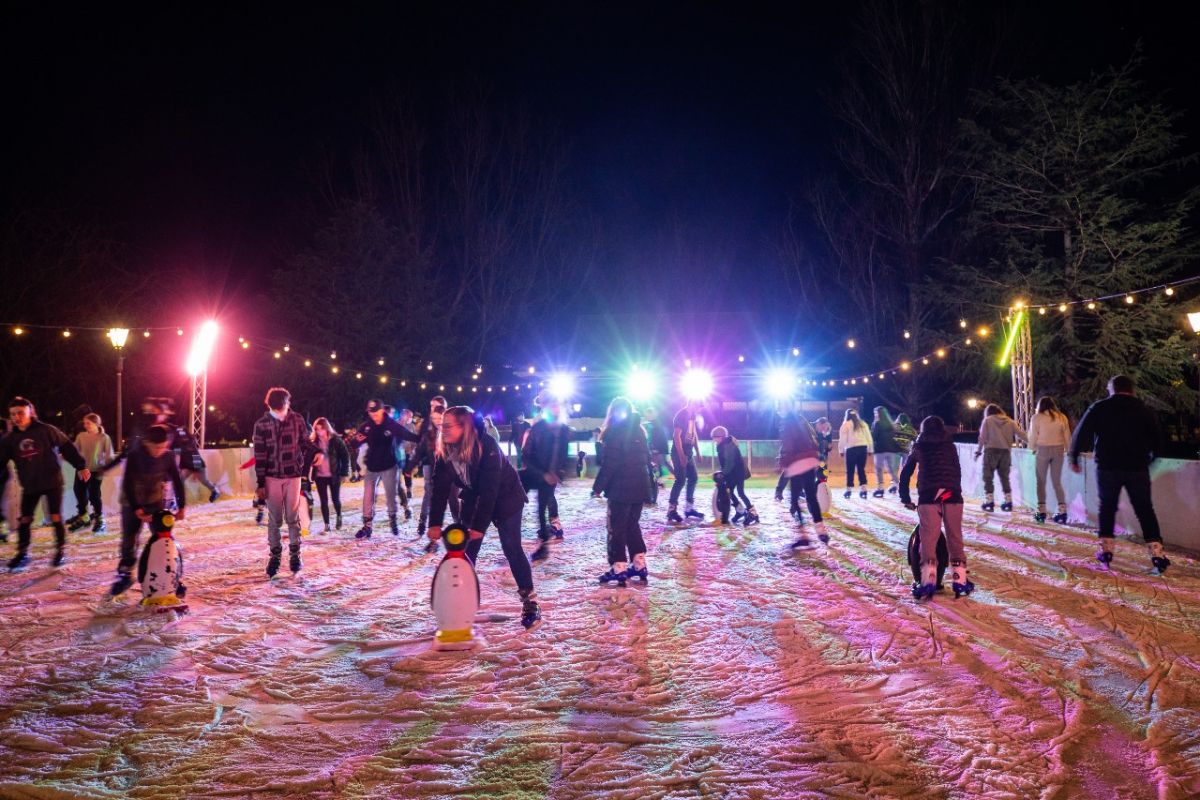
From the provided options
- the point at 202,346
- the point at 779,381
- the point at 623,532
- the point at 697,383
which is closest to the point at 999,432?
the point at 623,532

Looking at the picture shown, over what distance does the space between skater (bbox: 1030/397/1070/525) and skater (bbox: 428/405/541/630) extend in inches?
336

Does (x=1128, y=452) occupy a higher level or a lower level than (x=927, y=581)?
higher

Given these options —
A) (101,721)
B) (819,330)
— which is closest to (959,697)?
(101,721)

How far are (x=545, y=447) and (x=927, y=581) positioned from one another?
4359mm

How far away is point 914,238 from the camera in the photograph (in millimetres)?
29219

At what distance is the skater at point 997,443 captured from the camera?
41.2 ft

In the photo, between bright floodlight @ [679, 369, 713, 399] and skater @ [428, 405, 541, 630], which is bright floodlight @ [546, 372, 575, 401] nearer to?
bright floodlight @ [679, 369, 713, 399]

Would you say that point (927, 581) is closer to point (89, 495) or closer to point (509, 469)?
point (509, 469)

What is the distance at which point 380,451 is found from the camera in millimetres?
10805

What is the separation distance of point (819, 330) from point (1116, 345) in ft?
48.0

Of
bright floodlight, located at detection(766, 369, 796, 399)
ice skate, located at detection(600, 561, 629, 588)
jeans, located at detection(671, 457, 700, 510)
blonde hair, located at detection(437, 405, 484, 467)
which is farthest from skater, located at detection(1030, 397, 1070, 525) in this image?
bright floodlight, located at detection(766, 369, 796, 399)

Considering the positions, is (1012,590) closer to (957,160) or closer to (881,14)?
(957,160)

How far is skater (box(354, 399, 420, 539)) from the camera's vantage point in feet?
35.0

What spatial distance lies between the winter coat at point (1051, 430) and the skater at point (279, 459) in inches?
380
